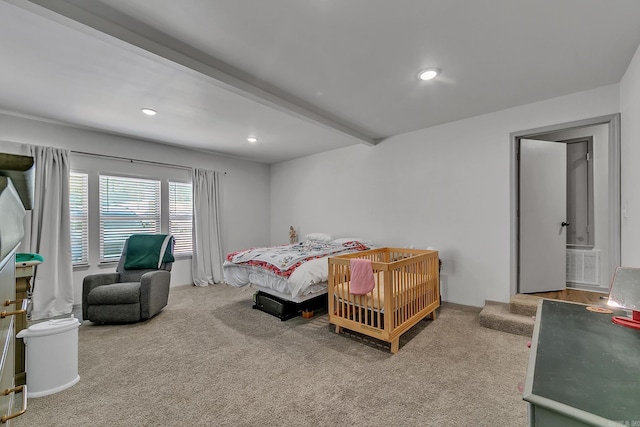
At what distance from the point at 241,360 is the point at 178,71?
2478 millimetres

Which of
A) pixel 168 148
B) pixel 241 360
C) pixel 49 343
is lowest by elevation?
pixel 241 360

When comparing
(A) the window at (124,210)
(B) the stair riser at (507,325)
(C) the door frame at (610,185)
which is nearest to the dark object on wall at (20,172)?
(B) the stair riser at (507,325)

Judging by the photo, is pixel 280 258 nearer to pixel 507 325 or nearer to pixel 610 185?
pixel 507 325

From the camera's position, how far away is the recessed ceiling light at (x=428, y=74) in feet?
7.77

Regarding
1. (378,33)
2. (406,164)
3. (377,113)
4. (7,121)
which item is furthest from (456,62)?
(7,121)

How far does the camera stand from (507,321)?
2.74 metres

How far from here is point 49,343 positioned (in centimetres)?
189

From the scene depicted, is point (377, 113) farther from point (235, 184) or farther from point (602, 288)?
point (602, 288)

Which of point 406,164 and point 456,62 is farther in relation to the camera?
point 406,164

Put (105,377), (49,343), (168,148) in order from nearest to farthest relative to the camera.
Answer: (49,343) < (105,377) < (168,148)

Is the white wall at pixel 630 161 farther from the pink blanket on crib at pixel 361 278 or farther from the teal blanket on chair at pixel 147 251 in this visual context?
the teal blanket on chair at pixel 147 251

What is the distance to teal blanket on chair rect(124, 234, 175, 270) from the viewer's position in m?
3.53

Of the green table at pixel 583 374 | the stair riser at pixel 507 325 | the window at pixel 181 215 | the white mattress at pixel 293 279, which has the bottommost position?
the stair riser at pixel 507 325

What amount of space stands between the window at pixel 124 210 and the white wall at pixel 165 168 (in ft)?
0.41
